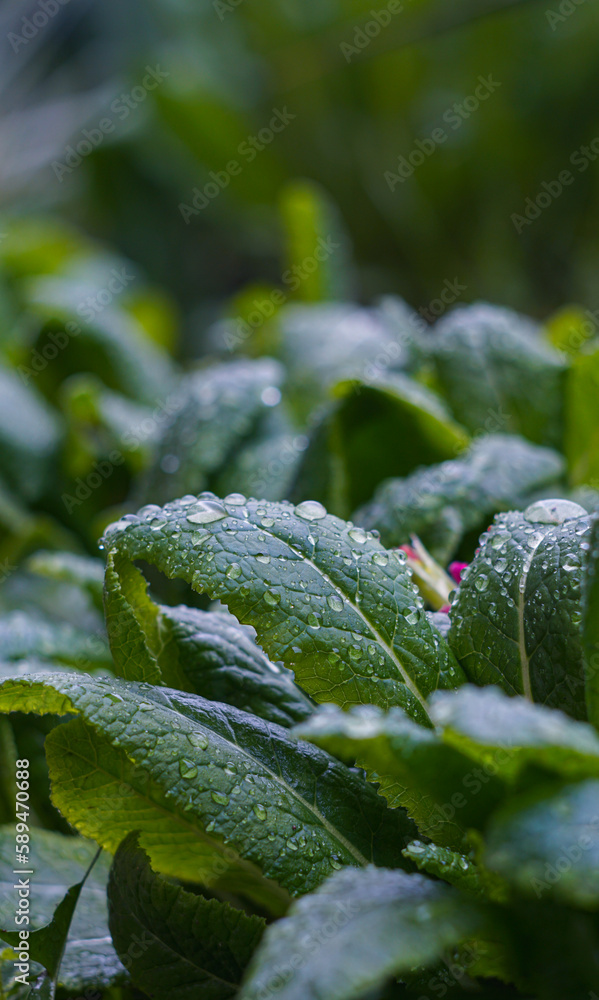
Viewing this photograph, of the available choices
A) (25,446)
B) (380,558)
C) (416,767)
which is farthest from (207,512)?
(25,446)

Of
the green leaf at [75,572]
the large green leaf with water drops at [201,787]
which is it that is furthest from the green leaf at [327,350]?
the large green leaf with water drops at [201,787]

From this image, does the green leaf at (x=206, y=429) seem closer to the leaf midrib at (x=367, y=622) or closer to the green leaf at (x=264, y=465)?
the green leaf at (x=264, y=465)

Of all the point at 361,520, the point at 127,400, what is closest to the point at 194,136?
the point at 127,400

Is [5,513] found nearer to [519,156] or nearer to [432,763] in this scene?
[432,763]

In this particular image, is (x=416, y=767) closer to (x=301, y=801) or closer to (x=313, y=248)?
(x=301, y=801)

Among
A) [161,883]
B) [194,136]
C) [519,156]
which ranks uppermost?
[194,136]

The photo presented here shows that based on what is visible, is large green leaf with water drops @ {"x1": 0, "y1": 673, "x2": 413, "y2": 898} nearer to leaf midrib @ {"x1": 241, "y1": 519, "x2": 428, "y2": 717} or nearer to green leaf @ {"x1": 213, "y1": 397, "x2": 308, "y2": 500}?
leaf midrib @ {"x1": 241, "y1": 519, "x2": 428, "y2": 717}
